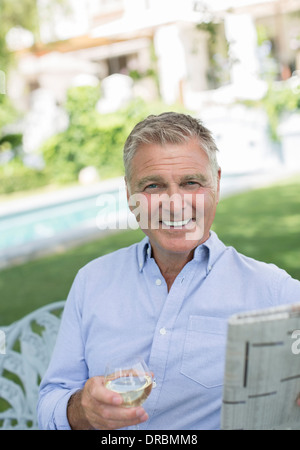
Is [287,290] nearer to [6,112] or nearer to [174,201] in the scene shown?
[174,201]

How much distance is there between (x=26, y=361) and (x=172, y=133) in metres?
1.25

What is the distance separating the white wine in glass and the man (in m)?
0.24

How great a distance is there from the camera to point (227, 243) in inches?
263

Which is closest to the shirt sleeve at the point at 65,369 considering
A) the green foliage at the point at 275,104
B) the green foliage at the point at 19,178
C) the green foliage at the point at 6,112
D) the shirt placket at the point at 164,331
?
the shirt placket at the point at 164,331

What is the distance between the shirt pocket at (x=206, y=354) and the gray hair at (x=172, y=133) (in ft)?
1.56

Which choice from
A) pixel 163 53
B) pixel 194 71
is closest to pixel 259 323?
pixel 163 53

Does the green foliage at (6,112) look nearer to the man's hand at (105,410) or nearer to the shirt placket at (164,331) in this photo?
the shirt placket at (164,331)

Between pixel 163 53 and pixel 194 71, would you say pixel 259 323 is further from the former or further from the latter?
pixel 194 71

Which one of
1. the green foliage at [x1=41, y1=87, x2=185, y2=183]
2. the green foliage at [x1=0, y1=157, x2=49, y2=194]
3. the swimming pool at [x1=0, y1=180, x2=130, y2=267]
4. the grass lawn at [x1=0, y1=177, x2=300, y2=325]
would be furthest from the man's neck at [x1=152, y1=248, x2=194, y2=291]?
the green foliage at [x1=41, y1=87, x2=185, y2=183]

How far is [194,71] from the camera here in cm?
1828

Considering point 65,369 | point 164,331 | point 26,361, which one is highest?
point 164,331

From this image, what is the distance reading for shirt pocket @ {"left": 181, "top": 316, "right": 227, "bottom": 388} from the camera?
1621mm

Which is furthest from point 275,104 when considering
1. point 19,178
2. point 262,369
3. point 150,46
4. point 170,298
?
point 262,369

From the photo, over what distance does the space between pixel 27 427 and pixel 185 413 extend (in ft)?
2.91
